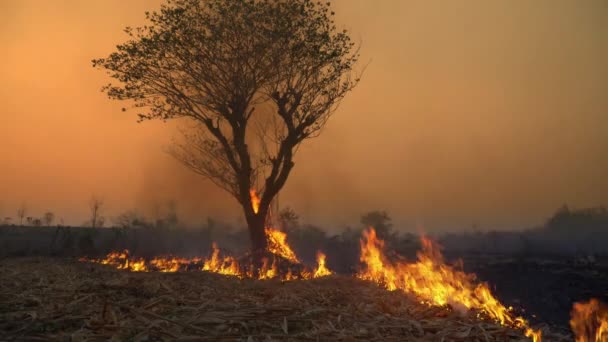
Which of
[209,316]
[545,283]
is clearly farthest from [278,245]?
[545,283]

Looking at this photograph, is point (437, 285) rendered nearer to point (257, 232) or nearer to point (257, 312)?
→ point (257, 312)

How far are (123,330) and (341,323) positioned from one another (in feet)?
10.7

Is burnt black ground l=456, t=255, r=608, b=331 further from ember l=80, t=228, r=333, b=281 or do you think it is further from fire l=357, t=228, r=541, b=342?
ember l=80, t=228, r=333, b=281

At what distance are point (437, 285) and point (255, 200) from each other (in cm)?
1036

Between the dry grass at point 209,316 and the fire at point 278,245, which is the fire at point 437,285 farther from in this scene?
the fire at point 278,245

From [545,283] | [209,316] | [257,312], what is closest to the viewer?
[209,316]

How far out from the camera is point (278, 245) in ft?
62.4

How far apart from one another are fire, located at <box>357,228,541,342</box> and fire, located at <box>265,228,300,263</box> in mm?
4136

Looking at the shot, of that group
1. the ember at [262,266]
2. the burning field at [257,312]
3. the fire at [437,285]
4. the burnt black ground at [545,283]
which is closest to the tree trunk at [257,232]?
the ember at [262,266]

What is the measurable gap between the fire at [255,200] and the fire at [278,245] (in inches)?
59.6

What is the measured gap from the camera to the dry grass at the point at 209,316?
5.45m

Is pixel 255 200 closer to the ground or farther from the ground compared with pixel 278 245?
farther from the ground

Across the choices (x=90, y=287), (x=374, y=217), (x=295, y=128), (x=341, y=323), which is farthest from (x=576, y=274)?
(x=374, y=217)

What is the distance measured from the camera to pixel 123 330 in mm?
5371
